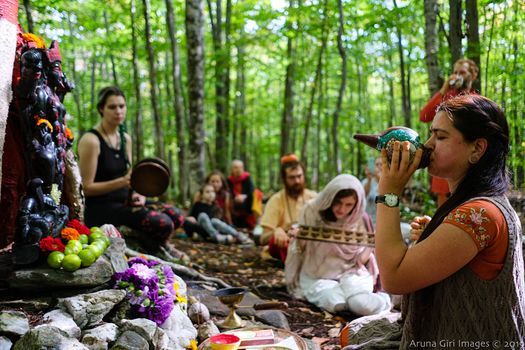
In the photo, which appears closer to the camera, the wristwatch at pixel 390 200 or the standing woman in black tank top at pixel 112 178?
the wristwatch at pixel 390 200

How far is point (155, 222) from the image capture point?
4672 millimetres

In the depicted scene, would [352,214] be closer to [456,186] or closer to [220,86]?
[456,186]

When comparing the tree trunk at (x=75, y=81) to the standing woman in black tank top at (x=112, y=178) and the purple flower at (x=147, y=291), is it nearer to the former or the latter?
the standing woman in black tank top at (x=112, y=178)

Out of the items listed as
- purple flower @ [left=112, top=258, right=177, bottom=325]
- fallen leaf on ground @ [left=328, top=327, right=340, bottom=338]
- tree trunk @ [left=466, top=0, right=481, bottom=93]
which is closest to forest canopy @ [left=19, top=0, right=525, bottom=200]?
tree trunk @ [left=466, top=0, right=481, bottom=93]

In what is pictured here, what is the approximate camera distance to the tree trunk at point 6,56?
8.52 ft

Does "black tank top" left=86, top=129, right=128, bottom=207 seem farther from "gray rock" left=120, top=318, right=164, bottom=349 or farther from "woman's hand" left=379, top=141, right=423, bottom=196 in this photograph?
→ "woman's hand" left=379, top=141, right=423, bottom=196

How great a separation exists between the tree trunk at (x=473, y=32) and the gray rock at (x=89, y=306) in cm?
419

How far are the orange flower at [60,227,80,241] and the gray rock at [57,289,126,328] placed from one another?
0.44m

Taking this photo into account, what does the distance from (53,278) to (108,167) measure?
1883mm

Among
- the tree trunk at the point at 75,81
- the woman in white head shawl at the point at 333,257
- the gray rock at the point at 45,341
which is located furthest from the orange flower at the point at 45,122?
the tree trunk at the point at 75,81

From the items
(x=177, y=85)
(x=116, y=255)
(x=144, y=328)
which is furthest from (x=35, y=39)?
(x=177, y=85)

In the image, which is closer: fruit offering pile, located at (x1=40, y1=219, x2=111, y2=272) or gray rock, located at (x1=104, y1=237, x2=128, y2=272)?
fruit offering pile, located at (x1=40, y1=219, x2=111, y2=272)

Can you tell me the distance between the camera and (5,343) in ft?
7.37

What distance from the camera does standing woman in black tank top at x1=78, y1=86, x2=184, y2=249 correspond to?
4.29 metres
